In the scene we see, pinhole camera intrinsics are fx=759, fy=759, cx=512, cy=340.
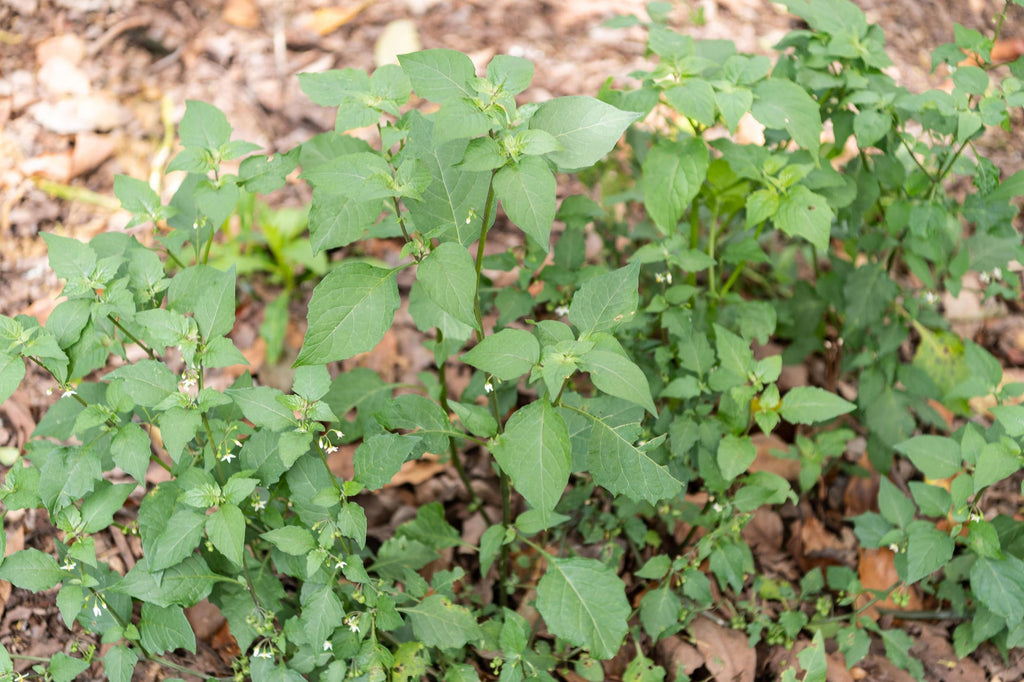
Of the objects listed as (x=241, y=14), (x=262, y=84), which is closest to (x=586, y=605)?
(x=262, y=84)

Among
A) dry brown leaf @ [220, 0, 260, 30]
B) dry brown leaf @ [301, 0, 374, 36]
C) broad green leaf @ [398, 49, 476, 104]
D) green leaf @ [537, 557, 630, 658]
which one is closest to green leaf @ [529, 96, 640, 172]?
broad green leaf @ [398, 49, 476, 104]

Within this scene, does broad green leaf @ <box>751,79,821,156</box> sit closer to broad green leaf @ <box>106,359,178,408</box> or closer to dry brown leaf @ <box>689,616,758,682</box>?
dry brown leaf @ <box>689,616,758,682</box>

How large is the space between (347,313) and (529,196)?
0.59m

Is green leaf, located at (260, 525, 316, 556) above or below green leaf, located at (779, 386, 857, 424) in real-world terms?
above

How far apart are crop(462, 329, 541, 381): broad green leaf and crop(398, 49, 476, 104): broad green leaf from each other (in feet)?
2.17

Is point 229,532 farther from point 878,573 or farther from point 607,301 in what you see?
point 878,573

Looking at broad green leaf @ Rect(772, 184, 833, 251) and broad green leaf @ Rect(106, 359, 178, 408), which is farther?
broad green leaf @ Rect(772, 184, 833, 251)

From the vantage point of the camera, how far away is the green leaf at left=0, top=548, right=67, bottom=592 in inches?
89.0

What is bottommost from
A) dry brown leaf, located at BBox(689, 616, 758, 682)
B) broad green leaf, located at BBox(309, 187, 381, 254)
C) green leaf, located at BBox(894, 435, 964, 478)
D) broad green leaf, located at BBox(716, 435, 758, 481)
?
dry brown leaf, located at BBox(689, 616, 758, 682)

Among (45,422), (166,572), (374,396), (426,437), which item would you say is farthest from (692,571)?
(45,422)

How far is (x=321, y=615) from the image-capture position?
223 centimetres

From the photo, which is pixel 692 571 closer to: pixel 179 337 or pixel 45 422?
pixel 179 337

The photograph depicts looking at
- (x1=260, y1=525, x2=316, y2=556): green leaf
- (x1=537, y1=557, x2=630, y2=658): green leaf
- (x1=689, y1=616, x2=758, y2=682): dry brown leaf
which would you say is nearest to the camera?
(x1=260, y1=525, x2=316, y2=556): green leaf

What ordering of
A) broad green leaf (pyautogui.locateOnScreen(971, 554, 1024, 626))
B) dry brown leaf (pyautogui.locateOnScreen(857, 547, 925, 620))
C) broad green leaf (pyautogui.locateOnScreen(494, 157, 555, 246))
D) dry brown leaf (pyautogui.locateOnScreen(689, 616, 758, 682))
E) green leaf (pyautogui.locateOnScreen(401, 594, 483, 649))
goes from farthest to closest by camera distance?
dry brown leaf (pyautogui.locateOnScreen(857, 547, 925, 620)) < dry brown leaf (pyautogui.locateOnScreen(689, 616, 758, 682)) < broad green leaf (pyautogui.locateOnScreen(971, 554, 1024, 626)) < green leaf (pyautogui.locateOnScreen(401, 594, 483, 649)) < broad green leaf (pyautogui.locateOnScreen(494, 157, 555, 246))
